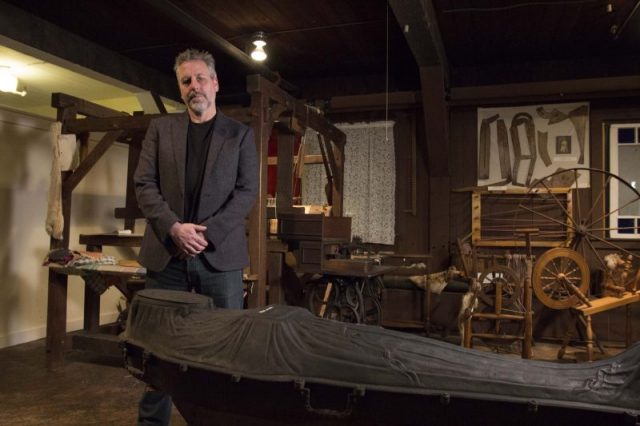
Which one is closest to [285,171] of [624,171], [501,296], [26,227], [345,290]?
[345,290]

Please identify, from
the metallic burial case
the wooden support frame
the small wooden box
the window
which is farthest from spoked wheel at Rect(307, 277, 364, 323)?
the metallic burial case

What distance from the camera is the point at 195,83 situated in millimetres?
2049

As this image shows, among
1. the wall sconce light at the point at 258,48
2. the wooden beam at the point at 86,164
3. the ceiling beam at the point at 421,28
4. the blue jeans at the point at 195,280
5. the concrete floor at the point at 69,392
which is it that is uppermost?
the wall sconce light at the point at 258,48

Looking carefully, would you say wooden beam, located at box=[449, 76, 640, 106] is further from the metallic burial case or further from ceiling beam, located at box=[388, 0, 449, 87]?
the metallic burial case

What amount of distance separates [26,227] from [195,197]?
3.71 metres

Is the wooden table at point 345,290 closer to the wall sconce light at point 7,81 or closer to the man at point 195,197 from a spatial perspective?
the man at point 195,197

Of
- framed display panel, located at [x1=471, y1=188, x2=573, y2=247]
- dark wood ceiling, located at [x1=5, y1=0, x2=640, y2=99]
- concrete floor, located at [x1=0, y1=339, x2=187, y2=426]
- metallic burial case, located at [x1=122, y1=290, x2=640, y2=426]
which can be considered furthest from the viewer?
framed display panel, located at [x1=471, y1=188, x2=573, y2=247]

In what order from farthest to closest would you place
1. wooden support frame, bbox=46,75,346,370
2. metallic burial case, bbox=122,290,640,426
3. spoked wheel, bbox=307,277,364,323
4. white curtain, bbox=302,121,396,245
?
white curtain, bbox=302,121,396,245 → spoked wheel, bbox=307,277,364,323 → wooden support frame, bbox=46,75,346,370 → metallic burial case, bbox=122,290,640,426

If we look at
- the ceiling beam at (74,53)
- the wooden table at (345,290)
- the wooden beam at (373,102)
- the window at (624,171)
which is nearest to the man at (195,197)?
the wooden table at (345,290)

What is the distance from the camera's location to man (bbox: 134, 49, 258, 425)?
1.95 metres

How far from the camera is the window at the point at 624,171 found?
5395 millimetres

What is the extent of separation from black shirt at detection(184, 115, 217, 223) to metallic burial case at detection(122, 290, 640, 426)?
57cm

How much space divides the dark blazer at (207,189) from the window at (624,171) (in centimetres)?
477

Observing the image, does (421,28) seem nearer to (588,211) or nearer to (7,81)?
(588,211)
